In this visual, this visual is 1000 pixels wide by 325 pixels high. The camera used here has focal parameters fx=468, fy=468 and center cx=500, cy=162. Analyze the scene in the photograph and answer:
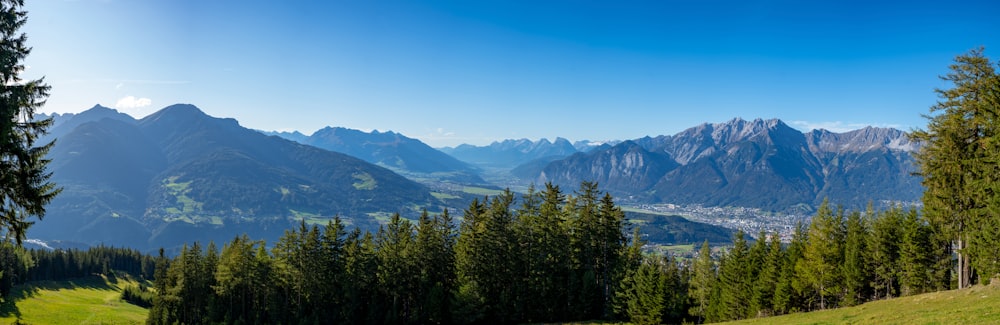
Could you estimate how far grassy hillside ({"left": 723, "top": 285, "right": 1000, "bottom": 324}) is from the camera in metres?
24.3

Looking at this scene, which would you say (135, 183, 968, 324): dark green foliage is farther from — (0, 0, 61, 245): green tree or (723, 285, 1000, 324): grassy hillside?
(0, 0, 61, 245): green tree

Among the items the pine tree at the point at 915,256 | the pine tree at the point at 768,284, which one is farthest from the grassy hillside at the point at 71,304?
the pine tree at the point at 915,256

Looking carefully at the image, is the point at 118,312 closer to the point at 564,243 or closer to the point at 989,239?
the point at 564,243

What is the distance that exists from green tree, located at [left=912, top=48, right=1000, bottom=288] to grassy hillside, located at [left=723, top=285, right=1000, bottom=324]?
4739 mm

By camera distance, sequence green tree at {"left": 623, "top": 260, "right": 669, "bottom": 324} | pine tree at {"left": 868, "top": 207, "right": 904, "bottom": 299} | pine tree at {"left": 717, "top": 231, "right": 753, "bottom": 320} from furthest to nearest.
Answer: pine tree at {"left": 717, "top": 231, "right": 753, "bottom": 320} → green tree at {"left": 623, "top": 260, "right": 669, "bottom": 324} → pine tree at {"left": 868, "top": 207, "right": 904, "bottom": 299}

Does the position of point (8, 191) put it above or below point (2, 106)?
below

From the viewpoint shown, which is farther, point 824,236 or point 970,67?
point 824,236

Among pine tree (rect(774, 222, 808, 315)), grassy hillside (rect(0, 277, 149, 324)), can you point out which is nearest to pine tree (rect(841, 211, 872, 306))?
pine tree (rect(774, 222, 808, 315))

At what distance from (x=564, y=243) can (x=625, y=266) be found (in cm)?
817

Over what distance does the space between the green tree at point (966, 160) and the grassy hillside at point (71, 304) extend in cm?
9720

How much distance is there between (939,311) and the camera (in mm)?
27812

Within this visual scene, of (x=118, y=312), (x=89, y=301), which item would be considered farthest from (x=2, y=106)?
(x=89, y=301)

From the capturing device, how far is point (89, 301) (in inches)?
3959

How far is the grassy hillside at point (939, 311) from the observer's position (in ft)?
79.6
